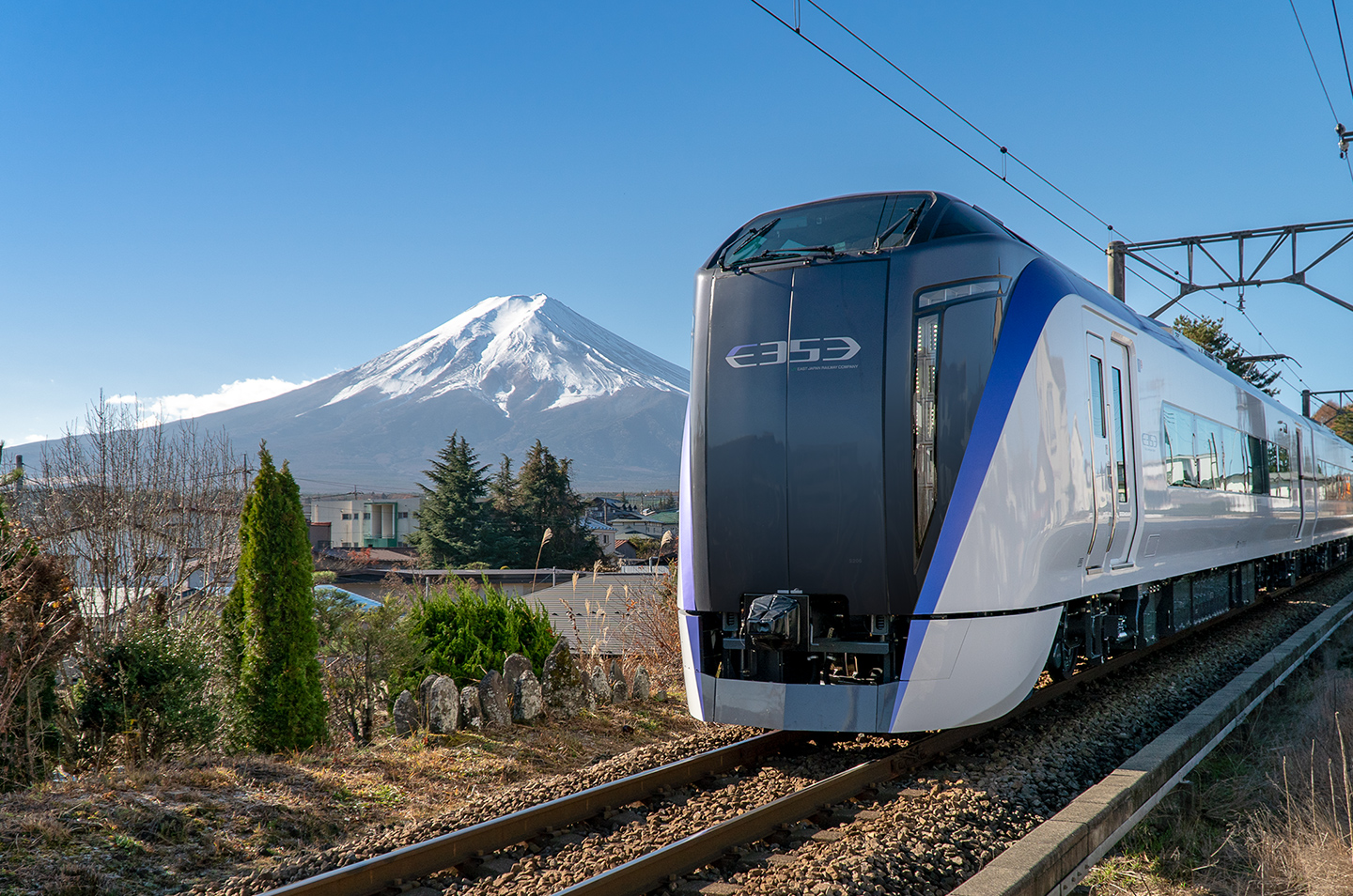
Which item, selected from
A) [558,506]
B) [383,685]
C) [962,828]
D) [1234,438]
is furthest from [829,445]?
[558,506]

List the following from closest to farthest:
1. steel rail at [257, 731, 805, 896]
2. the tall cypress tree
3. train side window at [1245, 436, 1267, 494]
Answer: steel rail at [257, 731, 805, 896], the tall cypress tree, train side window at [1245, 436, 1267, 494]

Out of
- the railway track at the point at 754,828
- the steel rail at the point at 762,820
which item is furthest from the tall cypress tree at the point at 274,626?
the steel rail at the point at 762,820

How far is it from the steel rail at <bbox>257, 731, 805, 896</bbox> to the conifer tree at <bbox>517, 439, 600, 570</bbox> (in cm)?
4334

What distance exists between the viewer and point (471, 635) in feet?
28.4

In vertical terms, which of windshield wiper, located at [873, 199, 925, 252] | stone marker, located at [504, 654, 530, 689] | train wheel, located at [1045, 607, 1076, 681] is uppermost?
windshield wiper, located at [873, 199, 925, 252]

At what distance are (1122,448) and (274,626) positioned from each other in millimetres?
6391

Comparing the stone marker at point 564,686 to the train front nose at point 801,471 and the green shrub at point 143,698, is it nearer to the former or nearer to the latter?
the train front nose at point 801,471

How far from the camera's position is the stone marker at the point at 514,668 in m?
7.34

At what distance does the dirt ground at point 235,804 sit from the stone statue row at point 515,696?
147 mm

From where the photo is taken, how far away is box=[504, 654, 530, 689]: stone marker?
7.34m

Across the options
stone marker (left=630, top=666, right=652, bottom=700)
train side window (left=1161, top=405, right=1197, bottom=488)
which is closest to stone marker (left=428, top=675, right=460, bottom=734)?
stone marker (left=630, top=666, right=652, bottom=700)

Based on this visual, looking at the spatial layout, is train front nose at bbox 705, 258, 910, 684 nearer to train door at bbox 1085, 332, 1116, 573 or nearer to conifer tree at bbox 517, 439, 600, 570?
train door at bbox 1085, 332, 1116, 573

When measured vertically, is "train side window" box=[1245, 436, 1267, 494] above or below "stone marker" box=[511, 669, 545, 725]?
above

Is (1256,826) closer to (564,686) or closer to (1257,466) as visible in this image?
(564,686)
